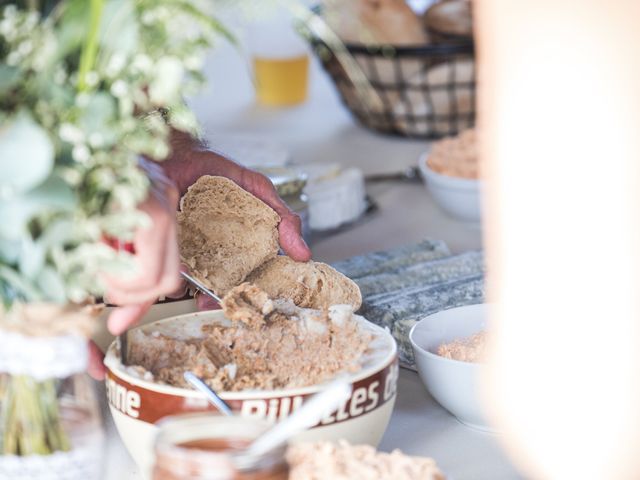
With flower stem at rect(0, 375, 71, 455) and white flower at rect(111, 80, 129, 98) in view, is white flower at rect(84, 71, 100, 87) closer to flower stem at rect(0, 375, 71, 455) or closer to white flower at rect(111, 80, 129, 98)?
white flower at rect(111, 80, 129, 98)

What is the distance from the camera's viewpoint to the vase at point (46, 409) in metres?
0.52

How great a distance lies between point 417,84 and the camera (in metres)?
1.44

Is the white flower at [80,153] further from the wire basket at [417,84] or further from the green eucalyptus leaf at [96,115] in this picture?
the wire basket at [417,84]

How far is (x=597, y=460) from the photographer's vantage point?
2.08ft

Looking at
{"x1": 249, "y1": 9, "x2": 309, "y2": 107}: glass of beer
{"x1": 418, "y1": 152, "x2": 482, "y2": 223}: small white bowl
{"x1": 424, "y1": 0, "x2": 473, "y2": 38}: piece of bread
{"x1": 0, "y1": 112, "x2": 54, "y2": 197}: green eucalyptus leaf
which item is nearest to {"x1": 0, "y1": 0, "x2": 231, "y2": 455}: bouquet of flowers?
{"x1": 0, "y1": 112, "x2": 54, "y2": 197}: green eucalyptus leaf

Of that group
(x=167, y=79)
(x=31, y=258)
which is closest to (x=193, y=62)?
(x=167, y=79)

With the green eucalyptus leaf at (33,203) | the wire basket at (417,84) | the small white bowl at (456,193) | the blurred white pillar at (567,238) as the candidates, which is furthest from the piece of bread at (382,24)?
the green eucalyptus leaf at (33,203)

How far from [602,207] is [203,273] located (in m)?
0.29

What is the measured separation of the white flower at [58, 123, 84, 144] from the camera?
481mm

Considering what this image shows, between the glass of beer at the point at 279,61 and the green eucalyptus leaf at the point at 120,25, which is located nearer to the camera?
the green eucalyptus leaf at the point at 120,25

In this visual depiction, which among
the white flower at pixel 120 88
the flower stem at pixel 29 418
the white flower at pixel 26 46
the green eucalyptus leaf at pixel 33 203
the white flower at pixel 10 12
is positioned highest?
the white flower at pixel 10 12

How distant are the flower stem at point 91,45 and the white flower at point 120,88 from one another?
13mm

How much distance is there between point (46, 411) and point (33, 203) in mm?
126

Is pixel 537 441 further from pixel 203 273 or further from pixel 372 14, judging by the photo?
pixel 372 14
